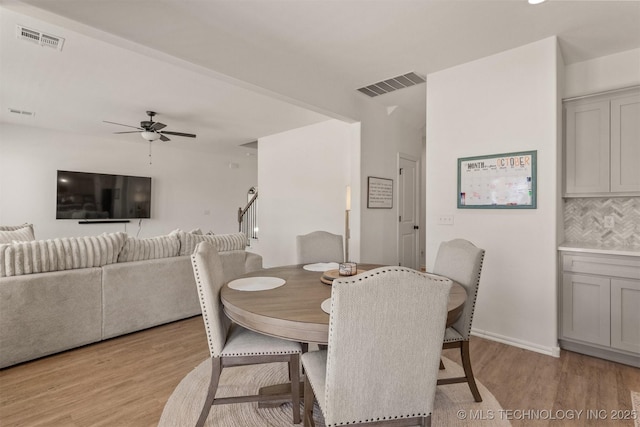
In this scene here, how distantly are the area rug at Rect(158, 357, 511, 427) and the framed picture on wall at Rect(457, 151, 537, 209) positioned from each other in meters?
1.57

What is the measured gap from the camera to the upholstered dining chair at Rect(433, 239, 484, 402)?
75.3 inches

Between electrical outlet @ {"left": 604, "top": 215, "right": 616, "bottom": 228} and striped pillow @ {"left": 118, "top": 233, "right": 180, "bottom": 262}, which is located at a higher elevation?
electrical outlet @ {"left": 604, "top": 215, "right": 616, "bottom": 228}

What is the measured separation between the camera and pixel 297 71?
3.27m

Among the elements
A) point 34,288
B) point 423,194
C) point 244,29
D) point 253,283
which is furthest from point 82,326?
point 423,194

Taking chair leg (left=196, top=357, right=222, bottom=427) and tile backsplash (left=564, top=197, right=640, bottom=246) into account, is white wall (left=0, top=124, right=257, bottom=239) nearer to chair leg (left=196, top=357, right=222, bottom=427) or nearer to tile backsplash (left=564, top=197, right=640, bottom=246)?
chair leg (left=196, top=357, right=222, bottom=427)

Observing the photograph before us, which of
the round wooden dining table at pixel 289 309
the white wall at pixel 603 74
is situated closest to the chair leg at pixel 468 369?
the round wooden dining table at pixel 289 309

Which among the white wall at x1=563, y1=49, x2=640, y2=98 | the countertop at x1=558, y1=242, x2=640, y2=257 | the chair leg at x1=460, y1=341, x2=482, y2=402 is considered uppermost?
the white wall at x1=563, y1=49, x2=640, y2=98

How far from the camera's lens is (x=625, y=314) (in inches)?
98.0

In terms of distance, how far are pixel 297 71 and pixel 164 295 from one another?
2.64m

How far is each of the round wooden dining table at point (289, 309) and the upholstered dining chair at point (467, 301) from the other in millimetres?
83

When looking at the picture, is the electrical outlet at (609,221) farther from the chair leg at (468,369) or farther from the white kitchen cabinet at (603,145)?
the chair leg at (468,369)

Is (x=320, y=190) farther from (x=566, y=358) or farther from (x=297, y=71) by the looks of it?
(x=566, y=358)

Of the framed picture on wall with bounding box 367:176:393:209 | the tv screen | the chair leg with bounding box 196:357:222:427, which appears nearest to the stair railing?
the tv screen

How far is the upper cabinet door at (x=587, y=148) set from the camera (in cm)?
289
